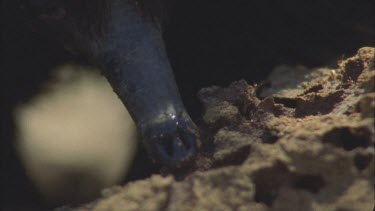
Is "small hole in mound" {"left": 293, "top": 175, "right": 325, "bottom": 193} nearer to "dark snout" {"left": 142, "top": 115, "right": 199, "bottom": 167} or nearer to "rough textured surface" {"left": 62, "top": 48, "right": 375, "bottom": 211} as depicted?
"rough textured surface" {"left": 62, "top": 48, "right": 375, "bottom": 211}

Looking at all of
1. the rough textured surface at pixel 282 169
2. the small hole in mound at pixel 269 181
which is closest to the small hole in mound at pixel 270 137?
the rough textured surface at pixel 282 169

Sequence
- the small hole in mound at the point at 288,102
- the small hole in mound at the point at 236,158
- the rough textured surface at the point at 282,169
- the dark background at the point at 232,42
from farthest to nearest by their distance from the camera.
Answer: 1. the dark background at the point at 232,42
2. the small hole in mound at the point at 288,102
3. the small hole in mound at the point at 236,158
4. the rough textured surface at the point at 282,169

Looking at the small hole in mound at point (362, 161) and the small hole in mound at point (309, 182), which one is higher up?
the small hole in mound at point (362, 161)

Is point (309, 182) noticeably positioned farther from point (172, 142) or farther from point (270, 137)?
point (172, 142)

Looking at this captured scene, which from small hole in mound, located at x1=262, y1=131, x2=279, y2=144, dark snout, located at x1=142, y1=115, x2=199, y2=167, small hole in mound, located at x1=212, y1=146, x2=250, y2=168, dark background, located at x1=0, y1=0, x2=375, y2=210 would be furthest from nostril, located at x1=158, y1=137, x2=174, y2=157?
dark background, located at x1=0, y1=0, x2=375, y2=210

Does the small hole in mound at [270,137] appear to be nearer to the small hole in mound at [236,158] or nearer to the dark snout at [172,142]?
the small hole in mound at [236,158]

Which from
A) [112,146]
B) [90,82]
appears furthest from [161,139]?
[112,146]

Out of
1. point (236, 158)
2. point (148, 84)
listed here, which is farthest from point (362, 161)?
point (148, 84)
